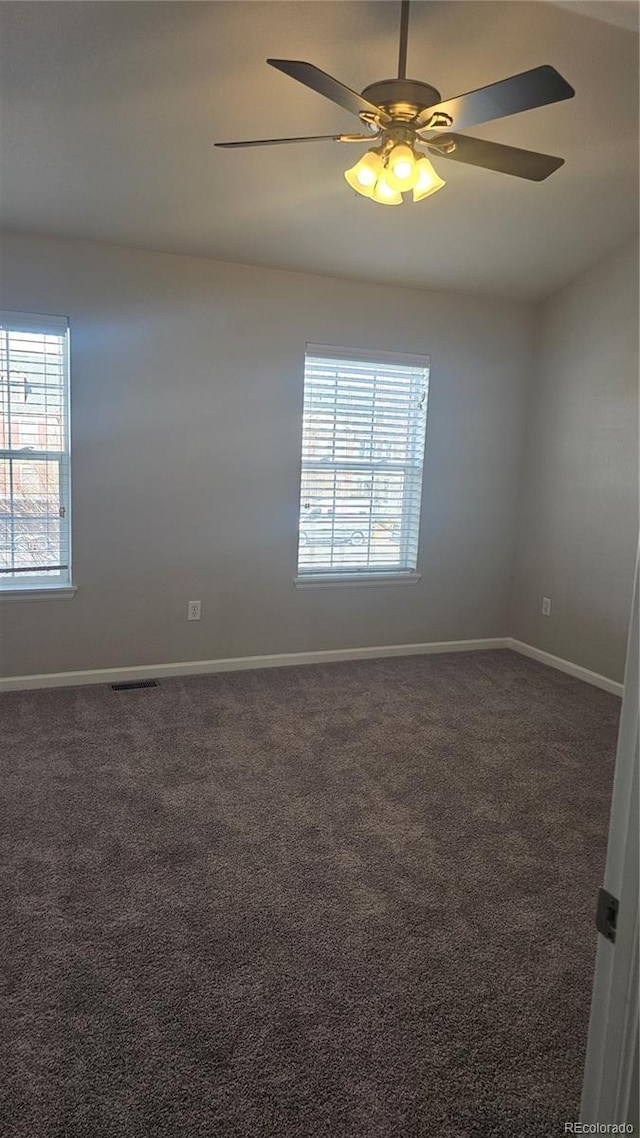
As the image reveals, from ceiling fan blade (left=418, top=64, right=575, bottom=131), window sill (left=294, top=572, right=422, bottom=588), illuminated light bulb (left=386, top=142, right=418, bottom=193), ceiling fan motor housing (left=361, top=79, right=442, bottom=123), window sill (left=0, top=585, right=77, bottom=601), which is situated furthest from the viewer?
window sill (left=294, top=572, right=422, bottom=588)

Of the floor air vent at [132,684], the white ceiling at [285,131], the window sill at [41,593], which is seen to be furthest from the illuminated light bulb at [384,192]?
the floor air vent at [132,684]

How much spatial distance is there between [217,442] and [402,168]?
217 cm

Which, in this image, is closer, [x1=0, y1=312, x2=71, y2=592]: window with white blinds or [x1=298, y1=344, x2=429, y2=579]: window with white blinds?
[x1=0, y1=312, x2=71, y2=592]: window with white blinds

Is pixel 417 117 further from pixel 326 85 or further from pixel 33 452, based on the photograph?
pixel 33 452

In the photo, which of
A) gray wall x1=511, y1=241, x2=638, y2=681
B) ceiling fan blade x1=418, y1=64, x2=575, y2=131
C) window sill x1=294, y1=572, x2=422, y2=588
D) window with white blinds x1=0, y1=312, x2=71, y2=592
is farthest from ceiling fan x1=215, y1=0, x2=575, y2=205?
window sill x1=294, y1=572, x2=422, y2=588

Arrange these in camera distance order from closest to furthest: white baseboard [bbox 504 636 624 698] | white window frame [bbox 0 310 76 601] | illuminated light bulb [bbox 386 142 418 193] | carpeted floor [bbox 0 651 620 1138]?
carpeted floor [bbox 0 651 620 1138]
illuminated light bulb [bbox 386 142 418 193]
white window frame [bbox 0 310 76 601]
white baseboard [bbox 504 636 624 698]

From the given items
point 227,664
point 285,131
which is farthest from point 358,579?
point 285,131

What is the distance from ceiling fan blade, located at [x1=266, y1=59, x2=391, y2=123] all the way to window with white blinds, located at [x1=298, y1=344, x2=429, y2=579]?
7.30 feet

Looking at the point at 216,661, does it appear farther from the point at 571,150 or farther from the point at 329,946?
the point at 571,150

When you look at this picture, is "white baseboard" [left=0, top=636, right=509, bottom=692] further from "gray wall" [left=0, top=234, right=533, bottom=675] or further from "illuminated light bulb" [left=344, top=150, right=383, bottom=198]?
"illuminated light bulb" [left=344, top=150, right=383, bottom=198]

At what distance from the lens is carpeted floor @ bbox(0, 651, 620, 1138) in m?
1.50

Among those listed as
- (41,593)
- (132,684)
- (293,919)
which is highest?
(41,593)

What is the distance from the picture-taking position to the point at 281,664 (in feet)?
14.5

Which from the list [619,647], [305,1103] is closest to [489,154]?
[305,1103]
